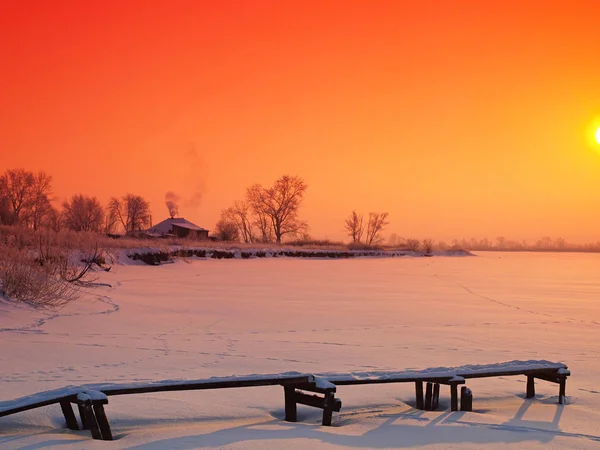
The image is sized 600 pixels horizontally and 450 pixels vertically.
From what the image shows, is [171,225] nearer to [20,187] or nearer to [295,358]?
[20,187]

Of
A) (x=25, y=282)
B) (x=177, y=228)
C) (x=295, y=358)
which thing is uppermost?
(x=177, y=228)

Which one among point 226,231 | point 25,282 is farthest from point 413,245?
point 25,282

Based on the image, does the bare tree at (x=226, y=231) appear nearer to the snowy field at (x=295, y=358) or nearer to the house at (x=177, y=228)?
the house at (x=177, y=228)

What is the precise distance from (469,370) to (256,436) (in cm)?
209

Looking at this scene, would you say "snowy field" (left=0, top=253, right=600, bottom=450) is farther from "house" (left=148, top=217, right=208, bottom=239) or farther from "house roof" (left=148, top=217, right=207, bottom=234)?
"house roof" (left=148, top=217, right=207, bottom=234)

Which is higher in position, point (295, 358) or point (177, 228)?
point (177, 228)

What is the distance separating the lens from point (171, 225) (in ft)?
199

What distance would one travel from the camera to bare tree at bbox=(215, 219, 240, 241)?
198ft

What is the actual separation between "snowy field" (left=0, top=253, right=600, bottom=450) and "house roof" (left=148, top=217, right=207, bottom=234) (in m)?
46.4

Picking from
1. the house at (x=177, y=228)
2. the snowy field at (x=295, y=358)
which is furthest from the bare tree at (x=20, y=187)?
the snowy field at (x=295, y=358)

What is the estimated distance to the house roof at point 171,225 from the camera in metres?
60.2

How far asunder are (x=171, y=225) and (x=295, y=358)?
5551 cm

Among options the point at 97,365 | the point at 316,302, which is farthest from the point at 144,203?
the point at 97,365

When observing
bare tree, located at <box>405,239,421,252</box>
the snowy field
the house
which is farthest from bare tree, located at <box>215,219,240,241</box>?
the snowy field
